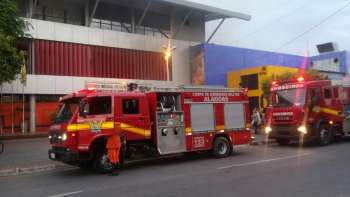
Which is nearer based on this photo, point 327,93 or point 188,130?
point 188,130

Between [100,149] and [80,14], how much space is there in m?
26.6

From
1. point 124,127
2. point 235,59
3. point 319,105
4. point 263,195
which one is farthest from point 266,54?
point 263,195

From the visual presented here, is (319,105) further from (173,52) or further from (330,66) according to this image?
(330,66)

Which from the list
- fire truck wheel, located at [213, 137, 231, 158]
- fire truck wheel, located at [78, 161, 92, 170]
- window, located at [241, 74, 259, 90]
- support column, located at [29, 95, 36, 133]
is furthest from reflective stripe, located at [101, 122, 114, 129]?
window, located at [241, 74, 259, 90]

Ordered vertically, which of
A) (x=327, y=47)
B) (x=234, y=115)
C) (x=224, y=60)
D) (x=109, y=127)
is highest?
(x=327, y=47)

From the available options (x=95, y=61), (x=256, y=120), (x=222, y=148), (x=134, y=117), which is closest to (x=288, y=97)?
(x=222, y=148)

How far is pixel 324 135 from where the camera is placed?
18.1 meters

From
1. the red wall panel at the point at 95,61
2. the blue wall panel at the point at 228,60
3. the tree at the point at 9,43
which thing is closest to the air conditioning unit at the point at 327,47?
the blue wall panel at the point at 228,60

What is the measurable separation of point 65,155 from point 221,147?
596cm

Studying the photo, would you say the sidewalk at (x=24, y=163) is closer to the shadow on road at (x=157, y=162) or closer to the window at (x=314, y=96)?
the shadow on road at (x=157, y=162)

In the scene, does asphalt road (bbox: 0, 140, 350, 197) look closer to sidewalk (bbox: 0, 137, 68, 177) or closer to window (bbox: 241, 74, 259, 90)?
sidewalk (bbox: 0, 137, 68, 177)

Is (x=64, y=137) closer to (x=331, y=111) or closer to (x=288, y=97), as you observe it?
(x=288, y=97)

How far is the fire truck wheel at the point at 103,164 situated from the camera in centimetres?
1176

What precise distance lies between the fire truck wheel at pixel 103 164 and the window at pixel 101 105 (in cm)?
121
